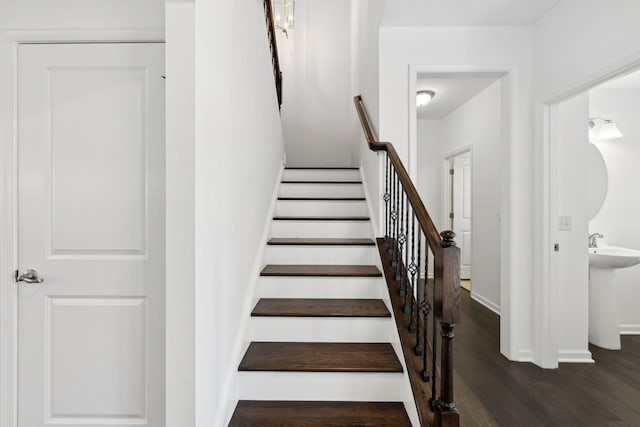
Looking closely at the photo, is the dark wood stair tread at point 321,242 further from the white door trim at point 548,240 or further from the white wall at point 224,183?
the white door trim at point 548,240

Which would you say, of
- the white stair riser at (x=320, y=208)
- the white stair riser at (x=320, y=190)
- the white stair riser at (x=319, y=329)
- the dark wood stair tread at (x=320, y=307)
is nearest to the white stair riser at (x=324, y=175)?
the white stair riser at (x=320, y=190)

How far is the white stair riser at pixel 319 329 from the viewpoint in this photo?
1948mm

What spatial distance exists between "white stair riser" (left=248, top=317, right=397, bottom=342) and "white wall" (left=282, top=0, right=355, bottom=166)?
10.4 feet

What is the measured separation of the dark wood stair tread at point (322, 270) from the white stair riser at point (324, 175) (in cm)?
136

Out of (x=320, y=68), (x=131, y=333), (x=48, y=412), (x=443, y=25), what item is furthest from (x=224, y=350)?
(x=320, y=68)

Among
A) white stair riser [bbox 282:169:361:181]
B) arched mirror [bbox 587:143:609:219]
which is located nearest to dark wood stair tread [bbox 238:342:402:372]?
white stair riser [bbox 282:169:361:181]

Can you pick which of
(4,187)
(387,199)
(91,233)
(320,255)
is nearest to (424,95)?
(387,199)

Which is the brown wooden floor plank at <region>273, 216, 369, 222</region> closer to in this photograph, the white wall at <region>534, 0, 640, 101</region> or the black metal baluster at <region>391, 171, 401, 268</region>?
the black metal baluster at <region>391, 171, 401, 268</region>

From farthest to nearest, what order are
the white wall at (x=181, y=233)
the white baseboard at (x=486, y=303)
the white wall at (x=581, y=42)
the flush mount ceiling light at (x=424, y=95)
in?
1. the flush mount ceiling light at (x=424, y=95)
2. the white baseboard at (x=486, y=303)
3. the white wall at (x=581, y=42)
4. the white wall at (x=181, y=233)

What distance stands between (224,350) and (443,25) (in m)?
2.76

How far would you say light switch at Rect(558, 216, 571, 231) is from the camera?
266 cm

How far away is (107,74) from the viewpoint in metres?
1.51

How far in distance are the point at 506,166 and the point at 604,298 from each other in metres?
A: 1.66

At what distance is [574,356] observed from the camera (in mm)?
2676
